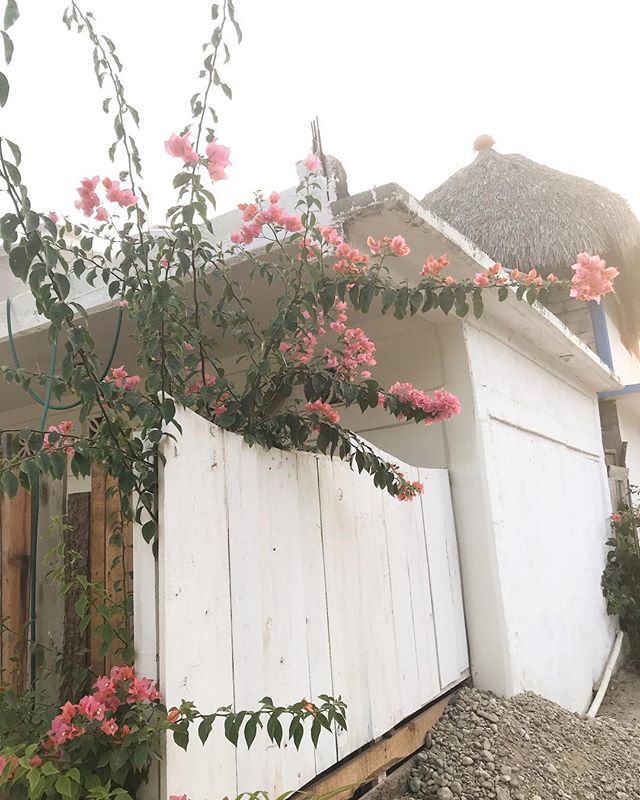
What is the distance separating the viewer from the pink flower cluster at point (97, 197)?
7.08 ft

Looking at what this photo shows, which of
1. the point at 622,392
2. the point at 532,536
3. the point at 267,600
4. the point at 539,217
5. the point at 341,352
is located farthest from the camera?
the point at 539,217

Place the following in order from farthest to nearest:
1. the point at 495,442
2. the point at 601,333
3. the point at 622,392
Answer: the point at 601,333 < the point at 622,392 < the point at 495,442

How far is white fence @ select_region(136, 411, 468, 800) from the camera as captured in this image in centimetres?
180

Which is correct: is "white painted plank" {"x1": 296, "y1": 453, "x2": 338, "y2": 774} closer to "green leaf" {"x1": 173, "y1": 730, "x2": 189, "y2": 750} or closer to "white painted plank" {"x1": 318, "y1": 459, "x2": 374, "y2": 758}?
"white painted plank" {"x1": 318, "y1": 459, "x2": 374, "y2": 758}

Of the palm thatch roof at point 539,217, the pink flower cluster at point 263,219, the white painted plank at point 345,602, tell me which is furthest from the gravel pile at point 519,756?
the palm thatch roof at point 539,217

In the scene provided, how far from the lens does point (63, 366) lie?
1647mm

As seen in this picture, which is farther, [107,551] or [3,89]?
[107,551]

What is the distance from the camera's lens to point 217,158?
1.98 metres

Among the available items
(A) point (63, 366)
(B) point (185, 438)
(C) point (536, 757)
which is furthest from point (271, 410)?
(C) point (536, 757)

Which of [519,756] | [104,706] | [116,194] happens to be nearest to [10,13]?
[116,194]

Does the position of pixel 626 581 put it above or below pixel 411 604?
below

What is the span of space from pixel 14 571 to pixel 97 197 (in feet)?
4.03

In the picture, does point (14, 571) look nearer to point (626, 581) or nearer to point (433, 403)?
point (433, 403)

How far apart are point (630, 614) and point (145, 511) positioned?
5415 mm
